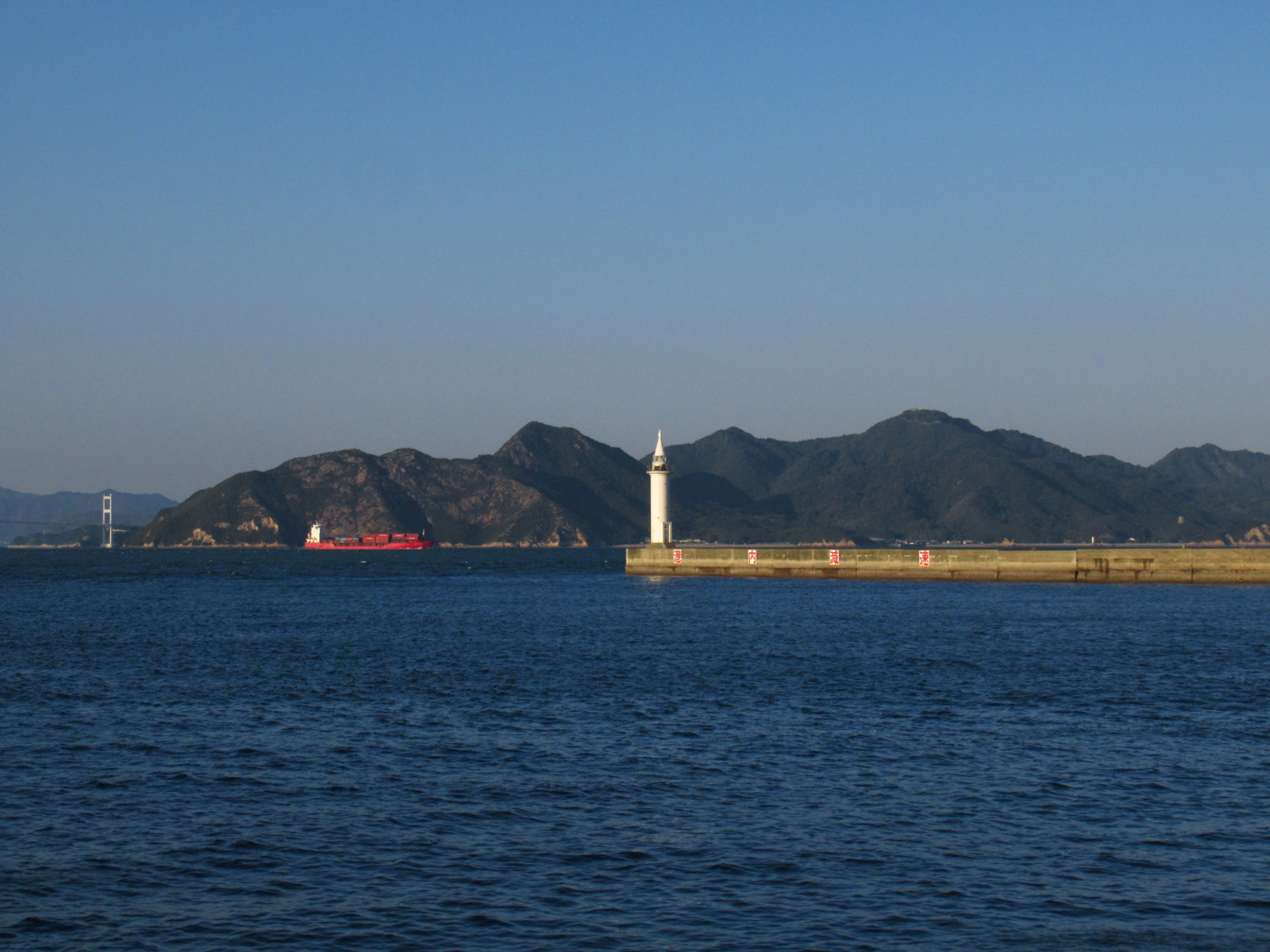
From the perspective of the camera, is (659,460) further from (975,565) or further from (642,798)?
(642,798)

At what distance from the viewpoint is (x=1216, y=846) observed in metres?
20.5

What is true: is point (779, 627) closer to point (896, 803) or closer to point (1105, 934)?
point (896, 803)

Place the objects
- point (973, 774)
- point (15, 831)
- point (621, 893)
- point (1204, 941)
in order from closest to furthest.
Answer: point (1204, 941) → point (621, 893) → point (15, 831) → point (973, 774)

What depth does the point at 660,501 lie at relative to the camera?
130625 millimetres

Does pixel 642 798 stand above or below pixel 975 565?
below

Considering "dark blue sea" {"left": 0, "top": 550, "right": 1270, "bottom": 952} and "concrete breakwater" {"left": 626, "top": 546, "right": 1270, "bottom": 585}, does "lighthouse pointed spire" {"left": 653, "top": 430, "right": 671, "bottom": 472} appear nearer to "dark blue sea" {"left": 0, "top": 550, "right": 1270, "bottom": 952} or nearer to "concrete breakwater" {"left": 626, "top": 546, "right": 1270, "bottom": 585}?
"concrete breakwater" {"left": 626, "top": 546, "right": 1270, "bottom": 585}

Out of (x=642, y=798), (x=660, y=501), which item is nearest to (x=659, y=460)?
(x=660, y=501)

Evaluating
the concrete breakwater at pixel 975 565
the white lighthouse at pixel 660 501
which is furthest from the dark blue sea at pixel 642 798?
the white lighthouse at pixel 660 501

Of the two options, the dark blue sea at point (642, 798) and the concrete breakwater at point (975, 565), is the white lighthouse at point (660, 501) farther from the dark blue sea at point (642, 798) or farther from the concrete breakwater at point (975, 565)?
the dark blue sea at point (642, 798)

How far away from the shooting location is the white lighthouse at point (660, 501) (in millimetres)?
130250

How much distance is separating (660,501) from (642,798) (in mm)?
106549

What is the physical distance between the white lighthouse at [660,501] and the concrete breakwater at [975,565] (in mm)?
2121

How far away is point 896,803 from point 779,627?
42983 millimetres

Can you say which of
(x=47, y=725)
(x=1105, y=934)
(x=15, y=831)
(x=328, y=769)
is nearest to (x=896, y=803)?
(x=1105, y=934)
